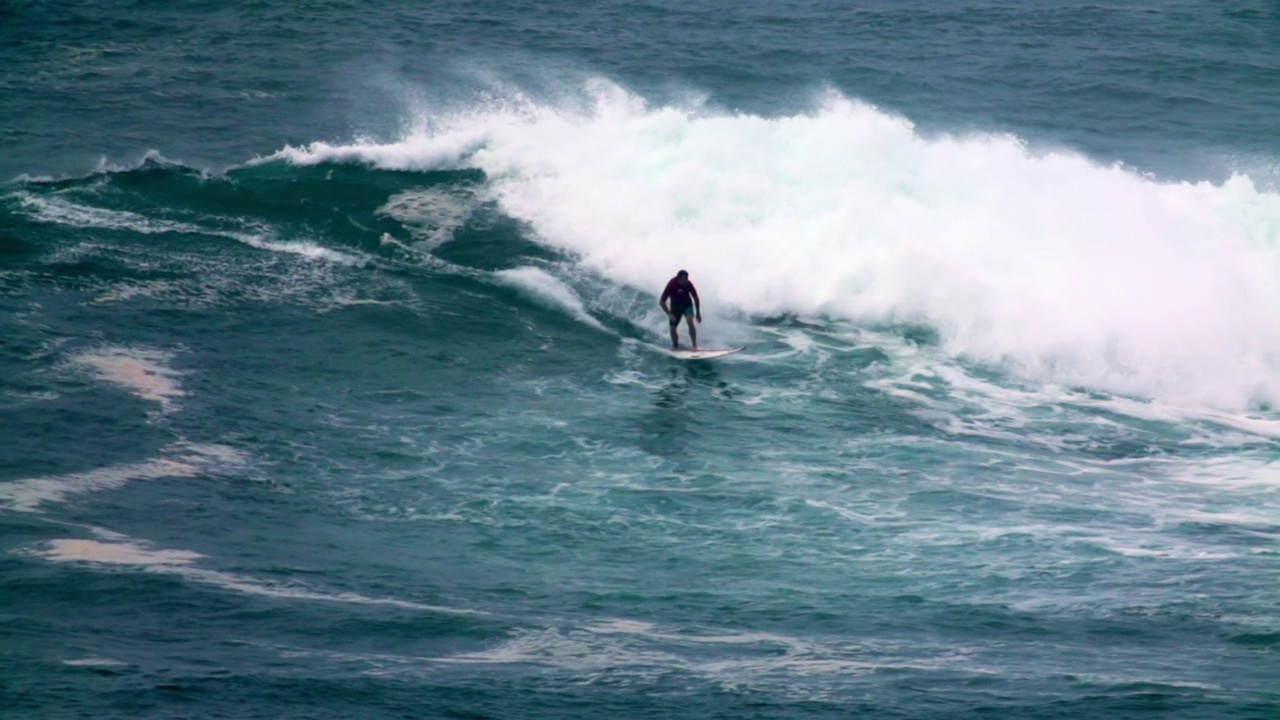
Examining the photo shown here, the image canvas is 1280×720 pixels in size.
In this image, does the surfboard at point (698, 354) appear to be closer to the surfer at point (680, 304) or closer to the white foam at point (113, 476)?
the surfer at point (680, 304)

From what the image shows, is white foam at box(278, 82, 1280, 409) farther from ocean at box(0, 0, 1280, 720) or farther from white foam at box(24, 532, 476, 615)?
white foam at box(24, 532, 476, 615)

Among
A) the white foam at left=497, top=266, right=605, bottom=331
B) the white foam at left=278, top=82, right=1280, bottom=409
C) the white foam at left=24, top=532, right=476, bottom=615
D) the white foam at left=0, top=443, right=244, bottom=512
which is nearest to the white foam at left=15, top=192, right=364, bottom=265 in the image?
the white foam at left=497, top=266, right=605, bottom=331

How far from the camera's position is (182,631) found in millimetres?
13250

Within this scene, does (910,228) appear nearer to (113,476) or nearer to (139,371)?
(139,371)

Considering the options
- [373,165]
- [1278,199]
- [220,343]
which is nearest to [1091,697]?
[220,343]

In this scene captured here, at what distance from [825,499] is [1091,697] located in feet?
19.7

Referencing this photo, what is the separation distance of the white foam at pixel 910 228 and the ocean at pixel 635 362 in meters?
0.10

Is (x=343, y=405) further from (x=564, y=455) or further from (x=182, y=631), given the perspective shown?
(x=182, y=631)

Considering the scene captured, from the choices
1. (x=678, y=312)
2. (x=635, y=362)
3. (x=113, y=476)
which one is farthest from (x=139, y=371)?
(x=678, y=312)

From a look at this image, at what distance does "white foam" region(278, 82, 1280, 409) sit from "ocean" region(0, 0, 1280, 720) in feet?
0.32

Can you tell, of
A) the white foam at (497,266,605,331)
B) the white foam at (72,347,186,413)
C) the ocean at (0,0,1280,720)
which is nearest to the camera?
the ocean at (0,0,1280,720)

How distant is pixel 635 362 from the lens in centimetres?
2320

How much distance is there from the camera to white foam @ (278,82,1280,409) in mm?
24141

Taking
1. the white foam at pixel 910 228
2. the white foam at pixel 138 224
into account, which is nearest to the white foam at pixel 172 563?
the white foam at pixel 138 224
